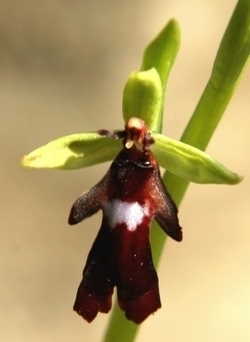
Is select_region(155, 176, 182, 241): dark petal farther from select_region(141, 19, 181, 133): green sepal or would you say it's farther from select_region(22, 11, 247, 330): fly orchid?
select_region(141, 19, 181, 133): green sepal

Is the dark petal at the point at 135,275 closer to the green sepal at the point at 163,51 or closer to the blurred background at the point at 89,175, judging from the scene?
the green sepal at the point at 163,51

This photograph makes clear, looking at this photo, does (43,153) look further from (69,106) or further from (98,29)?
(98,29)

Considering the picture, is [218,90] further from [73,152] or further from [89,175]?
[89,175]

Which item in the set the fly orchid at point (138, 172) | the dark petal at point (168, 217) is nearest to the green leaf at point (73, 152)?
the fly orchid at point (138, 172)

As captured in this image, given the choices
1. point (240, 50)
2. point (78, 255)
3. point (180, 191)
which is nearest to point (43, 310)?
point (78, 255)

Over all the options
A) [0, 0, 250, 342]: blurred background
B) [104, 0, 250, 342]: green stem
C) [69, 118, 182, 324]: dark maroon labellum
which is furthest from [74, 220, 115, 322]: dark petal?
[0, 0, 250, 342]: blurred background

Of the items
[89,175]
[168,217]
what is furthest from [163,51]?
[89,175]
